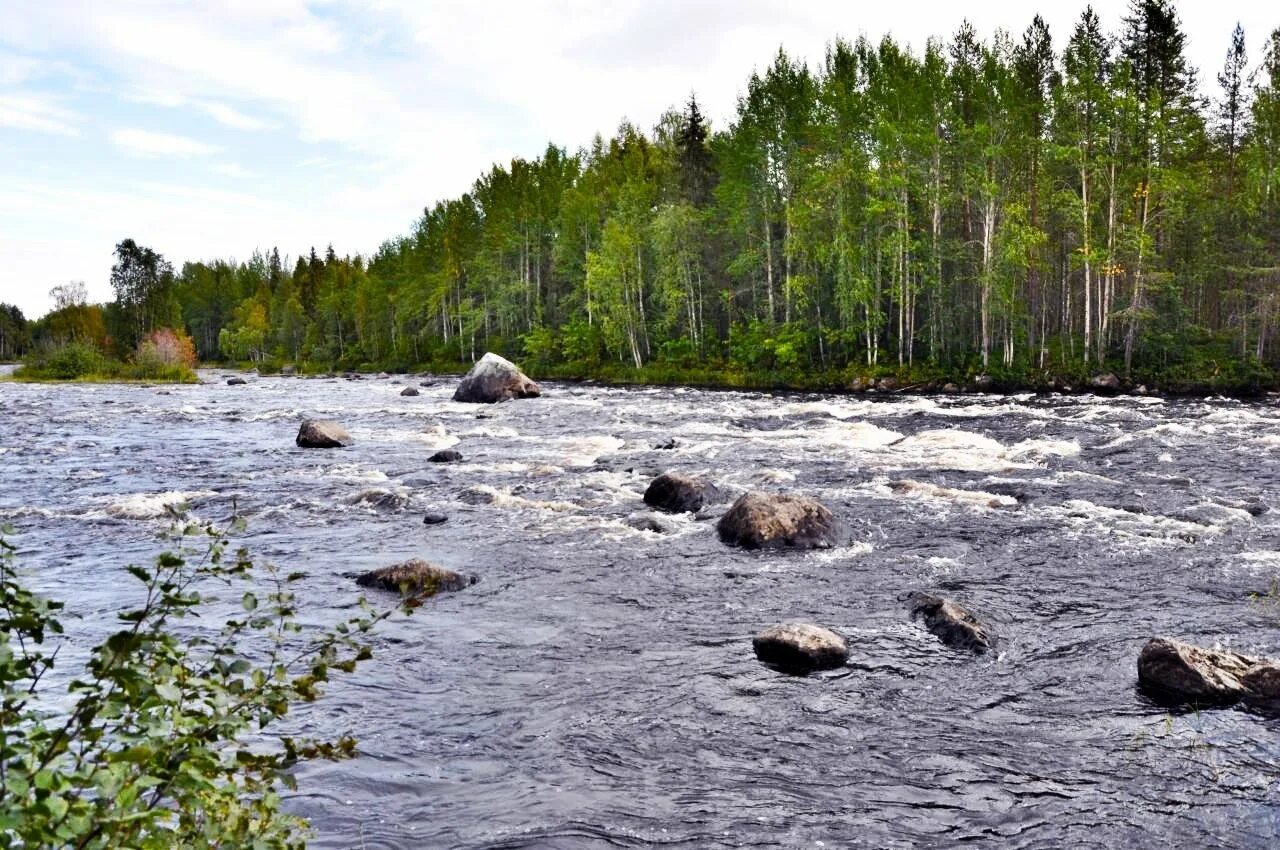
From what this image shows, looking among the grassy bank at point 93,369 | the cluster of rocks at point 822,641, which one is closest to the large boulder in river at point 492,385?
the grassy bank at point 93,369

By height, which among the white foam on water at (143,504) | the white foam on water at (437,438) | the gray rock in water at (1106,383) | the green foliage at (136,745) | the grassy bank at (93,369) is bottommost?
the white foam on water at (143,504)

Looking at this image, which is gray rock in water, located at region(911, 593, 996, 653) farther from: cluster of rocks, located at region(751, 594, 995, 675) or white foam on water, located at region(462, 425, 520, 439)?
white foam on water, located at region(462, 425, 520, 439)

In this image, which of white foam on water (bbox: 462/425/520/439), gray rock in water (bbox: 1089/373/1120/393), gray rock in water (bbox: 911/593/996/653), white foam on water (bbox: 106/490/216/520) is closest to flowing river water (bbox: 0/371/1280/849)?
white foam on water (bbox: 106/490/216/520)

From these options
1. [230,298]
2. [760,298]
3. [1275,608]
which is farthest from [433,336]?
[1275,608]

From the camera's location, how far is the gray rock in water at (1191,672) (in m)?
7.14

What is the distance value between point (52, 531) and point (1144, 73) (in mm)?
51319

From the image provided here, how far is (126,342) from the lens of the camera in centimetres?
10025

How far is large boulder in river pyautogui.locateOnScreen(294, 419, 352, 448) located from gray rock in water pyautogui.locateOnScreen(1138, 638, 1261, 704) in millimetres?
20311

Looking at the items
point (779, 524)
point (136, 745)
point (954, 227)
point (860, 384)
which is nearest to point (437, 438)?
point (779, 524)

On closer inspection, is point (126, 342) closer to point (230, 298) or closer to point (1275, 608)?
point (230, 298)

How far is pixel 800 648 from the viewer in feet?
26.7

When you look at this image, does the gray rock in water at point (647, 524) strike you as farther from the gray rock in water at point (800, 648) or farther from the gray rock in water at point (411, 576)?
the gray rock in water at point (800, 648)

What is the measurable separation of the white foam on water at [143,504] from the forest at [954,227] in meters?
32.4

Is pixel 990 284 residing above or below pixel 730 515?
above
